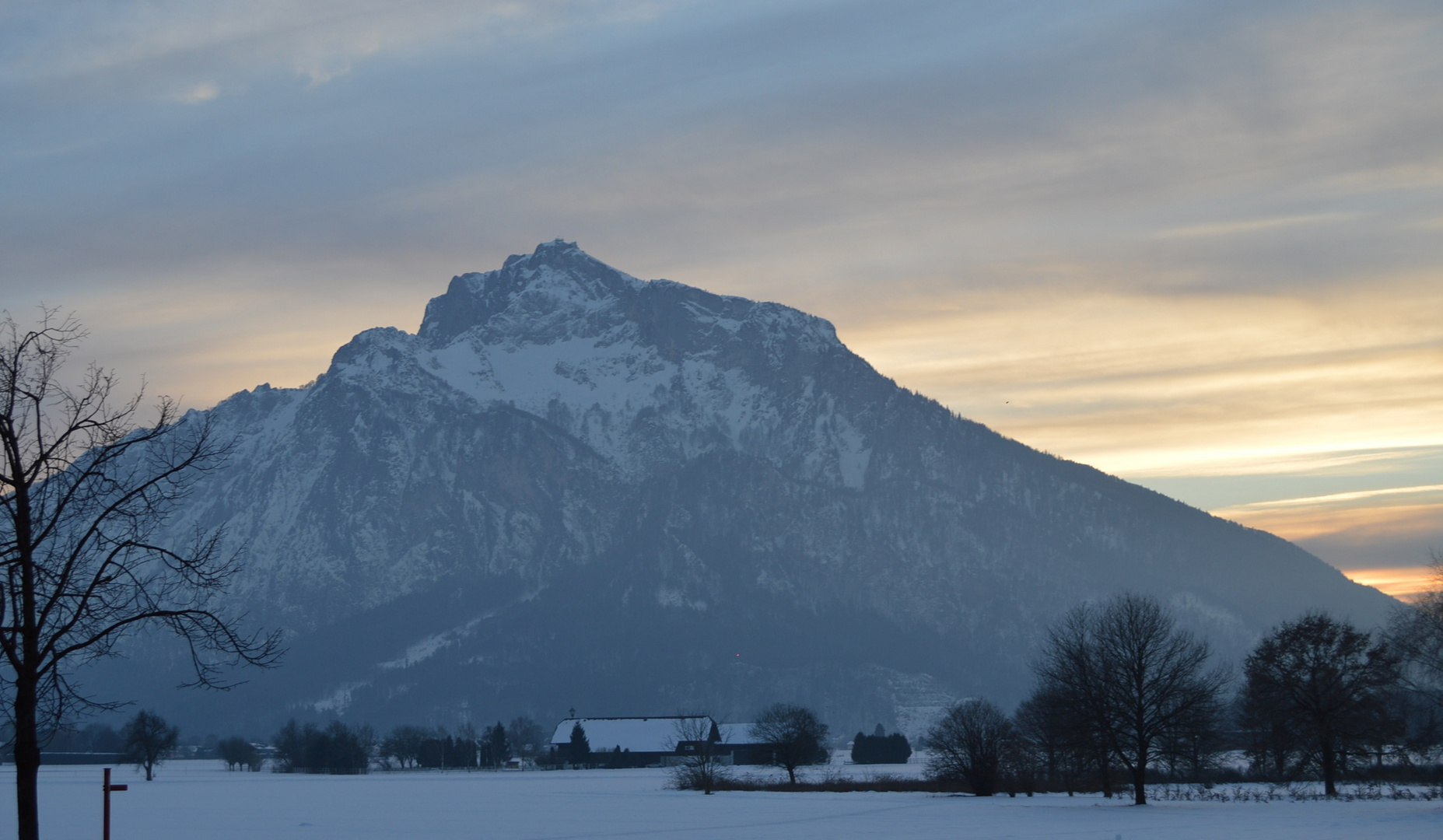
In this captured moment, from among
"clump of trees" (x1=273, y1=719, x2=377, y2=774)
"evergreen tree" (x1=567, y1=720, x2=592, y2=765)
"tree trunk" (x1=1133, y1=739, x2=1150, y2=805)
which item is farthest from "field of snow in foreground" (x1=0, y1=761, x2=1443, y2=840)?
"evergreen tree" (x1=567, y1=720, x2=592, y2=765)

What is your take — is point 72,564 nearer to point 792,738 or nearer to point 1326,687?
point 1326,687

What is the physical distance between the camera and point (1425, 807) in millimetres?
51469

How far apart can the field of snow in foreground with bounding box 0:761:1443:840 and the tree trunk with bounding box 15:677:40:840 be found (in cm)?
2979

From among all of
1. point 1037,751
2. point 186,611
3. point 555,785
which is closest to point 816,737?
point 555,785

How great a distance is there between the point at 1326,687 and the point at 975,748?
23906mm

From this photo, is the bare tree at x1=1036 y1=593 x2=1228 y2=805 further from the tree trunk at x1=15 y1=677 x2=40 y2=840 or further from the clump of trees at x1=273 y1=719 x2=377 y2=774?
the clump of trees at x1=273 y1=719 x2=377 y2=774

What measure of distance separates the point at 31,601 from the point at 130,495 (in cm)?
202

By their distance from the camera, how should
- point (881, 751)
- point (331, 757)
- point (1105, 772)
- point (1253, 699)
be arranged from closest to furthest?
point (1253, 699), point (1105, 772), point (331, 757), point (881, 751)

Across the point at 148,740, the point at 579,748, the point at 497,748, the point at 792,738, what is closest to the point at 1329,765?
the point at 792,738

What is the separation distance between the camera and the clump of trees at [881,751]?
179m

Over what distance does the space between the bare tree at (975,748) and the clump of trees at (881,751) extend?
→ 90737 millimetres

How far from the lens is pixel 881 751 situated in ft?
594

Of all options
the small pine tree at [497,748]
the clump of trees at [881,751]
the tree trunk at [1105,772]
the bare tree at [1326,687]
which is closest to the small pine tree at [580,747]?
the small pine tree at [497,748]

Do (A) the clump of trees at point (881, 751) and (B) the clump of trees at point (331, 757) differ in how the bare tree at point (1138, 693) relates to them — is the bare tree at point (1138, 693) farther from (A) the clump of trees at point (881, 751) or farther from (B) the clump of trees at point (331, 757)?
(B) the clump of trees at point (331, 757)
